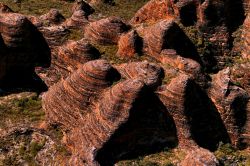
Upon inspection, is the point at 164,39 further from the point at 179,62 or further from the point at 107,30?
the point at 107,30

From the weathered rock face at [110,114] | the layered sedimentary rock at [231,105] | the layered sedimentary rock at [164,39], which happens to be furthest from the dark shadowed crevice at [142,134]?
the layered sedimentary rock at [164,39]

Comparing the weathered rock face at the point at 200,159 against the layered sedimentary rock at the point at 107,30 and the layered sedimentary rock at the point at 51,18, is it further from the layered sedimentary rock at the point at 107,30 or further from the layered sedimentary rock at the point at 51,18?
the layered sedimentary rock at the point at 51,18

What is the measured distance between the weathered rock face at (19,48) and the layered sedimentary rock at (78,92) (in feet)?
21.5

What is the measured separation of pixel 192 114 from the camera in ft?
116

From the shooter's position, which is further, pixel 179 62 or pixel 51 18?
pixel 51 18

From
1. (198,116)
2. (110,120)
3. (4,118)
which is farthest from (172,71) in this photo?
(4,118)

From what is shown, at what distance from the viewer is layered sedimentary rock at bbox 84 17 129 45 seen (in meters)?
41.0

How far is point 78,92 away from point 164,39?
847 cm

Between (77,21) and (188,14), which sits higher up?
(188,14)

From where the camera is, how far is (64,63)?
4153 cm

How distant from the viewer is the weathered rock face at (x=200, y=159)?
31.8 metres

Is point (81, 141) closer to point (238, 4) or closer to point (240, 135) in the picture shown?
point (240, 135)

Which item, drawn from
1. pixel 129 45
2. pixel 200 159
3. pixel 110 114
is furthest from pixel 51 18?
pixel 200 159

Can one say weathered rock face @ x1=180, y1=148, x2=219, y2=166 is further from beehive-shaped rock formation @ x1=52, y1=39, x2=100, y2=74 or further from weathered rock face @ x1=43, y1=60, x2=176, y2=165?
beehive-shaped rock formation @ x1=52, y1=39, x2=100, y2=74
